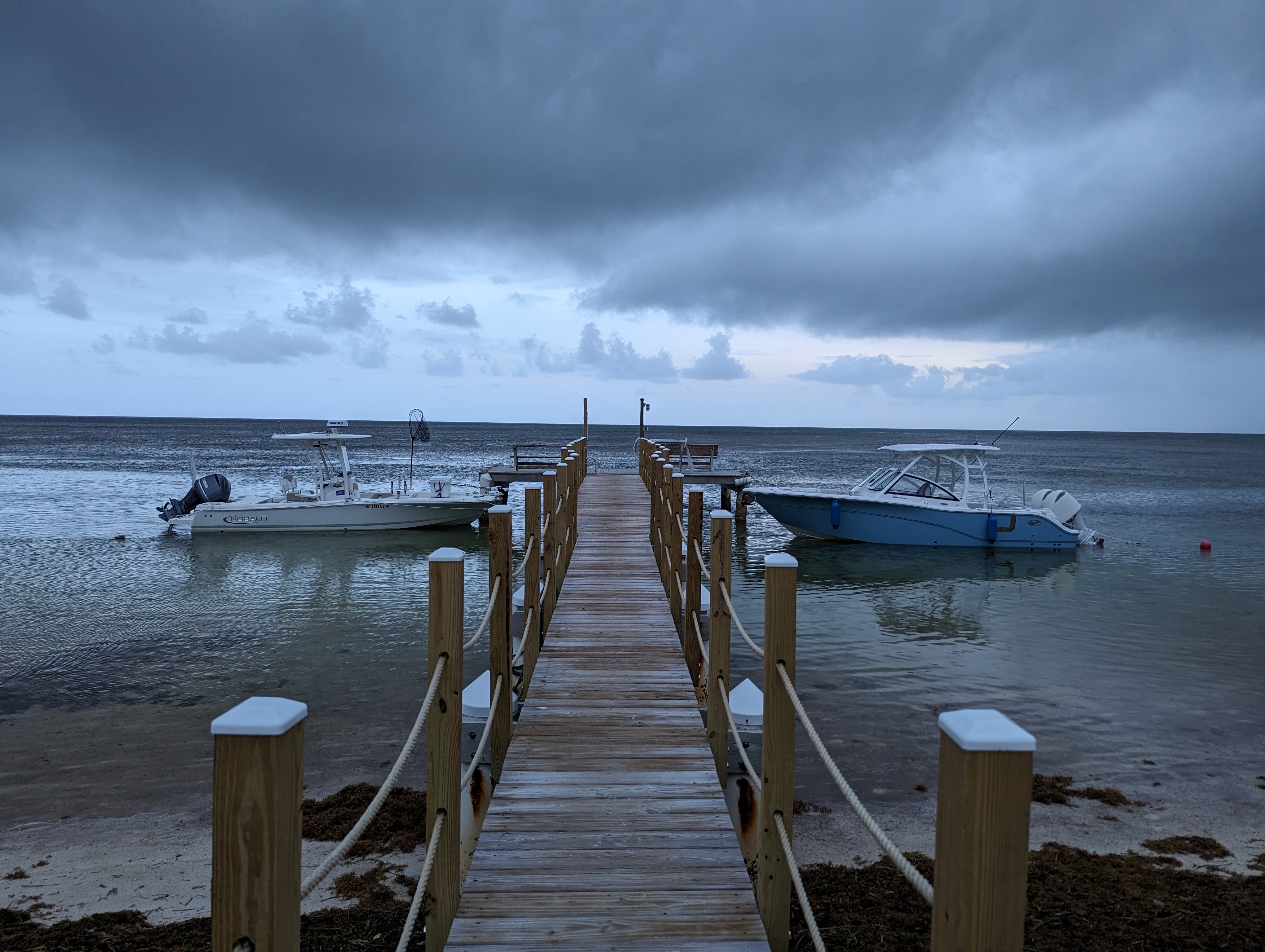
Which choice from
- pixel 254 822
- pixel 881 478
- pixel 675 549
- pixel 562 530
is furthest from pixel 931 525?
pixel 254 822

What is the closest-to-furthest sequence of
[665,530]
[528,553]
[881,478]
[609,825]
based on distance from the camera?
[609,825] → [528,553] → [665,530] → [881,478]

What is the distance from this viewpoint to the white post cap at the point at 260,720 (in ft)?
4.69

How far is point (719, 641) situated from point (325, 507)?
62.8ft

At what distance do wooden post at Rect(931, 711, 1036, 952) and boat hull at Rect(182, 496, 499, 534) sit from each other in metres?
21.7

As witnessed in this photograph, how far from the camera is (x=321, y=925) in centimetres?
434

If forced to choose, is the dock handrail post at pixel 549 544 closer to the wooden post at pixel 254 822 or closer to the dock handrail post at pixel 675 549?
the dock handrail post at pixel 675 549

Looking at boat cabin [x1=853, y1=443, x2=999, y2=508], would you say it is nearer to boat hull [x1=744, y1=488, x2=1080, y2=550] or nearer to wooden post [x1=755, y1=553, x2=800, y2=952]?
boat hull [x1=744, y1=488, x2=1080, y2=550]

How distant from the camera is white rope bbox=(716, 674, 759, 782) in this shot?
4.36m

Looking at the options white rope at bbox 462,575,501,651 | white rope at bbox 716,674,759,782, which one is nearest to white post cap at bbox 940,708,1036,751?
white rope at bbox 462,575,501,651

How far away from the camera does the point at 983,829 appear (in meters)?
1.38

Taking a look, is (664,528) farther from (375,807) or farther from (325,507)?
(325,507)

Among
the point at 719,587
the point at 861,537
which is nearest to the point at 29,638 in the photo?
the point at 719,587

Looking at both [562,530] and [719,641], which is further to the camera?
[562,530]

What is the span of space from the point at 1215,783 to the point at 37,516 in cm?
3050
